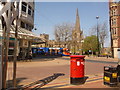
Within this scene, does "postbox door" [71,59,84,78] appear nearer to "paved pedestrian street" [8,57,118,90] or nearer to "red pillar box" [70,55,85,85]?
"red pillar box" [70,55,85,85]

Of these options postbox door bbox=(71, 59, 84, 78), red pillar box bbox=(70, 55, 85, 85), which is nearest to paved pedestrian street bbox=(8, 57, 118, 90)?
red pillar box bbox=(70, 55, 85, 85)

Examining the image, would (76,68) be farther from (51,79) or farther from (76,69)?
(51,79)

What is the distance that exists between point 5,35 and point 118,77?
5.56 m

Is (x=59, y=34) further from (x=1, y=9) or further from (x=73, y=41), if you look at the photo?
(x=1, y=9)

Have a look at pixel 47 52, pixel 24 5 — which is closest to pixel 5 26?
pixel 24 5

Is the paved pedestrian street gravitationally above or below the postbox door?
below

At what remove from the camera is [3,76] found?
521 cm

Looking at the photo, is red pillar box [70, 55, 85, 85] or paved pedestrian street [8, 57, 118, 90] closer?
paved pedestrian street [8, 57, 118, 90]

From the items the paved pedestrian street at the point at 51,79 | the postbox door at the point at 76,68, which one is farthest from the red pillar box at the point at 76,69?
the paved pedestrian street at the point at 51,79

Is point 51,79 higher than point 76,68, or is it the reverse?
point 76,68

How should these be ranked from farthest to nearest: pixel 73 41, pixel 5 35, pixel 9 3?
pixel 73 41 → pixel 5 35 → pixel 9 3

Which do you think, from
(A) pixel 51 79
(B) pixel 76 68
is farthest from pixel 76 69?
(A) pixel 51 79

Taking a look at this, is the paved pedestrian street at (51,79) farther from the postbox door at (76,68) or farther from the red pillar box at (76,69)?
the postbox door at (76,68)

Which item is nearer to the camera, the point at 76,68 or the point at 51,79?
the point at 76,68
